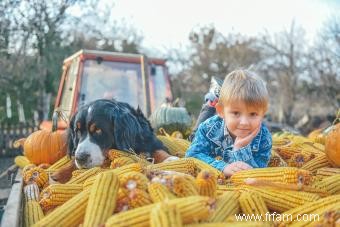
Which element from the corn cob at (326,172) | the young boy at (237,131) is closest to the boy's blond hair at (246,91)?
the young boy at (237,131)

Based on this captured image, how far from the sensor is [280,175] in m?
2.49

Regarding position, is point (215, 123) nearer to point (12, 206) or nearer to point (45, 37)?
point (12, 206)

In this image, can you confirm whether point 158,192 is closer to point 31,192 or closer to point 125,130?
point 31,192

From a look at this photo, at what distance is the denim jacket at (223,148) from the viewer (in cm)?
318

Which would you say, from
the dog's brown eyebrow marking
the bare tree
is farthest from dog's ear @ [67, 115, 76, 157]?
the bare tree

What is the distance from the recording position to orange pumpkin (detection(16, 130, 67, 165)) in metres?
4.21

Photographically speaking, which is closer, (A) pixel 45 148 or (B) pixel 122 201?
(B) pixel 122 201

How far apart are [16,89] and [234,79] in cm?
1445

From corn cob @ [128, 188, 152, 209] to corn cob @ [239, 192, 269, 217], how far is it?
50cm

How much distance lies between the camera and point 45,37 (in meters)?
16.6

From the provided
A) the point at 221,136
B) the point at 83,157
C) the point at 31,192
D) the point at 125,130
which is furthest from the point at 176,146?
the point at 31,192

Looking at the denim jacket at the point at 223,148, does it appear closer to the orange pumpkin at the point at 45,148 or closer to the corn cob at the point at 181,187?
the corn cob at the point at 181,187

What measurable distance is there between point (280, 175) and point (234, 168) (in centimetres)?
44

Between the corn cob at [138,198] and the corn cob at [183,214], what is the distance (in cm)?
17
